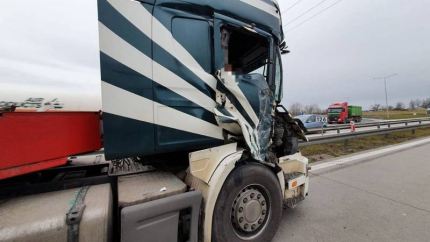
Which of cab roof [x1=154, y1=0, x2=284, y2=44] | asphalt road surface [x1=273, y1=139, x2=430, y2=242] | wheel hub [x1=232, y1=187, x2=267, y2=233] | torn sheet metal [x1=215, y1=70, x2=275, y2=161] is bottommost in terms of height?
asphalt road surface [x1=273, y1=139, x2=430, y2=242]

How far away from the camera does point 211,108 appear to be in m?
2.76

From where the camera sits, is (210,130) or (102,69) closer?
(102,69)

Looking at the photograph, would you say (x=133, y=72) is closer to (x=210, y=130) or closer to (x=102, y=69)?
(x=102, y=69)

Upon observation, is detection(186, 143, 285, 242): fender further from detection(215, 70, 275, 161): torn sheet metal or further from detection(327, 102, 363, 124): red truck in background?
detection(327, 102, 363, 124): red truck in background

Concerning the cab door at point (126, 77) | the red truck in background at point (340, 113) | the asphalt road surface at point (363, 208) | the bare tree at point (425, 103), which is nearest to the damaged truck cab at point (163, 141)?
the cab door at point (126, 77)

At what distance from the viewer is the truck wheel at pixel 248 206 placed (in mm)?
2613

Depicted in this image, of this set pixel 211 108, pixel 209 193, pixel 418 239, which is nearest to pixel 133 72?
pixel 211 108

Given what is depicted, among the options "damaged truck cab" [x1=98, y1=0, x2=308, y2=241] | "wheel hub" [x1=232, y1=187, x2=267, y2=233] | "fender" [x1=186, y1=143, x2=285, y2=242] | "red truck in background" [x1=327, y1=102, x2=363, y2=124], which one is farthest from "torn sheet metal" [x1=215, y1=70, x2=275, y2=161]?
"red truck in background" [x1=327, y1=102, x2=363, y2=124]

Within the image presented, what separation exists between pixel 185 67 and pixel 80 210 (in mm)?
1685

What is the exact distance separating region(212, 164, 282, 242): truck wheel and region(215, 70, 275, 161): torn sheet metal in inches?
11.5

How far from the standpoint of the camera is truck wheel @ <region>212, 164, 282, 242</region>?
2.61m

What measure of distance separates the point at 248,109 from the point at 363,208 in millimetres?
2896

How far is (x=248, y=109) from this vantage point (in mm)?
3033

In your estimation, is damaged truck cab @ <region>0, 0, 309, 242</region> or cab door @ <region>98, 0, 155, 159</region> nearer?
damaged truck cab @ <region>0, 0, 309, 242</region>
